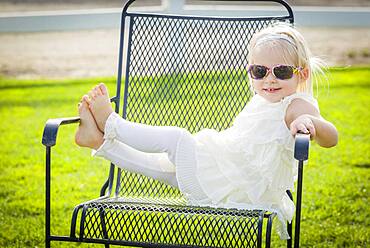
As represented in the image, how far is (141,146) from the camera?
326 cm

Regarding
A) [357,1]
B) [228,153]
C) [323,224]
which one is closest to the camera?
[228,153]

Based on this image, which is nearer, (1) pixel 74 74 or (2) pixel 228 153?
(2) pixel 228 153

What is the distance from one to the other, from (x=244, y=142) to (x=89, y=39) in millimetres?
8058

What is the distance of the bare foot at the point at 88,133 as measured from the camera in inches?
133

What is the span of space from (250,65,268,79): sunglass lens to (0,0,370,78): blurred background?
16.6ft

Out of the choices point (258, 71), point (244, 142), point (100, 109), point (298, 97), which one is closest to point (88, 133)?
point (100, 109)

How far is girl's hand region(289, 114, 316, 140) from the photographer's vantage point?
2.99m

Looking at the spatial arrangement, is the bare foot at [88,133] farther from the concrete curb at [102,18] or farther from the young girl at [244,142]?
the concrete curb at [102,18]

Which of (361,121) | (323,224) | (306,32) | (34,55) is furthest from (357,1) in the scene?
(323,224)

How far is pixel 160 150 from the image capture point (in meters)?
3.28

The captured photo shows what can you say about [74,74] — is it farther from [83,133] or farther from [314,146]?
[83,133]

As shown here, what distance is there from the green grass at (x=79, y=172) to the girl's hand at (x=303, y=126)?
399mm

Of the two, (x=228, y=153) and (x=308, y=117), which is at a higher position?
(x=308, y=117)

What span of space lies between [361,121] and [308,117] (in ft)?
12.1
